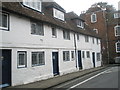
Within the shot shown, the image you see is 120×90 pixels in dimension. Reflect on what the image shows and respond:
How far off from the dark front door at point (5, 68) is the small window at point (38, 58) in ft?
9.63

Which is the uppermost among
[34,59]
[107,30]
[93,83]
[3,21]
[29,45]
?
[107,30]

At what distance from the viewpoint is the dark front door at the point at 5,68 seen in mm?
11125

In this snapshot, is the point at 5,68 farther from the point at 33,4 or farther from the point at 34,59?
the point at 33,4

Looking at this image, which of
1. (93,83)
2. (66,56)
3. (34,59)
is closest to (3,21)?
(34,59)

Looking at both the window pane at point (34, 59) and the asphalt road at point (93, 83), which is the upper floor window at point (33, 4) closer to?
the window pane at point (34, 59)

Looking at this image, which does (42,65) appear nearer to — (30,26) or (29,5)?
(30,26)

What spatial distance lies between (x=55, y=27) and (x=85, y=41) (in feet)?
34.8

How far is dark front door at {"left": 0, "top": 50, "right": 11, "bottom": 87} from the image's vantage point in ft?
36.5

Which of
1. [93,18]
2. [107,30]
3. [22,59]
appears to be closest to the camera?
[22,59]

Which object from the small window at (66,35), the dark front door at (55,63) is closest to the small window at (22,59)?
the dark front door at (55,63)

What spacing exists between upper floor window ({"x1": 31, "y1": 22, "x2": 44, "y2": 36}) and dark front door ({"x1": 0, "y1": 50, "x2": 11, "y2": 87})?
355 cm

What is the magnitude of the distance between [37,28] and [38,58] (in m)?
2.52

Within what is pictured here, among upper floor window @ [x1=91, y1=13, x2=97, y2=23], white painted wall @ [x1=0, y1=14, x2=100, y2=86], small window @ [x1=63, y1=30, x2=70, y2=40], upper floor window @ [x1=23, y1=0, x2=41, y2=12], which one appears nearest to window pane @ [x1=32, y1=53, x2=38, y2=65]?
white painted wall @ [x1=0, y1=14, x2=100, y2=86]

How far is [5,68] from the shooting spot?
37.4 ft
